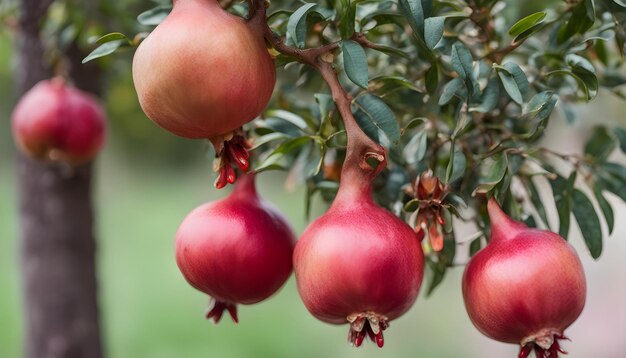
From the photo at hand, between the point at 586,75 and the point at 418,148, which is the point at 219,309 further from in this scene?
the point at 586,75

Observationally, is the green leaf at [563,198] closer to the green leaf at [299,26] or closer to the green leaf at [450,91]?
the green leaf at [450,91]

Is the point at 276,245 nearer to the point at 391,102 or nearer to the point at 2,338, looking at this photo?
the point at 391,102

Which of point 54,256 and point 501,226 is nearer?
point 501,226

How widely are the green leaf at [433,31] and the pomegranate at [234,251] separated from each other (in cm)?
16

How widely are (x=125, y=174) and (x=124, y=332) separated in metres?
1.32

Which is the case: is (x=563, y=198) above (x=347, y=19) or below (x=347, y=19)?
below

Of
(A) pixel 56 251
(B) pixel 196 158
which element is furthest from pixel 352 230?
(B) pixel 196 158

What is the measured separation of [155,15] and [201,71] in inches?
8.7

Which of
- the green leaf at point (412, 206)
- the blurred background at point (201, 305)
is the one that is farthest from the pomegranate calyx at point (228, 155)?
the blurred background at point (201, 305)

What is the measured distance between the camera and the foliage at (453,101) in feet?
1.64

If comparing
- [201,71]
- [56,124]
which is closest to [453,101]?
[201,71]

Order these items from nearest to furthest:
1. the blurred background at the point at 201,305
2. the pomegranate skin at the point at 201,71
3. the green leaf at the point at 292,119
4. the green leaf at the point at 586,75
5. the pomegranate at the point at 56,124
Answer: the pomegranate skin at the point at 201,71
the green leaf at the point at 586,75
the green leaf at the point at 292,119
the pomegranate at the point at 56,124
the blurred background at the point at 201,305

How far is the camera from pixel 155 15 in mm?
612

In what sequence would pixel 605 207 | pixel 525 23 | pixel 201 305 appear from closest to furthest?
pixel 525 23
pixel 605 207
pixel 201 305
